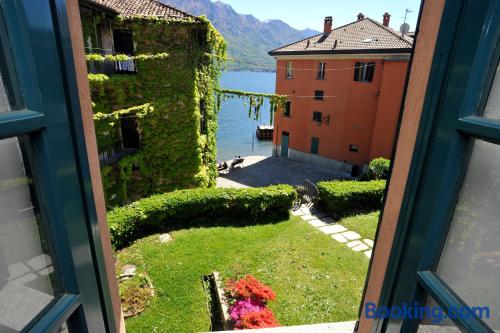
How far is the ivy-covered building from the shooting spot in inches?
469

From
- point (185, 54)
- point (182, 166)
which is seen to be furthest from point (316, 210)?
point (185, 54)

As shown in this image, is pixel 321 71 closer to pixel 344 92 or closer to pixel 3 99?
pixel 344 92

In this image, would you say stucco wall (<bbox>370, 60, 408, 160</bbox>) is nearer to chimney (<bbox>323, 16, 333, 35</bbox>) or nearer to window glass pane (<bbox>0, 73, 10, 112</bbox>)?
chimney (<bbox>323, 16, 333, 35</bbox>)

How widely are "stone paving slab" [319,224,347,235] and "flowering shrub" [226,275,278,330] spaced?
5.36m

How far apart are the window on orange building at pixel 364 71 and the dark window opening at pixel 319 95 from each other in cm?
287

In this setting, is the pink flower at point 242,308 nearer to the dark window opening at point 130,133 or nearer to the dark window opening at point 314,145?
the dark window opening at point 130,133

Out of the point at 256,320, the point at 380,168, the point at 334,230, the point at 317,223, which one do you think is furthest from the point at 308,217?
the point at 256,320

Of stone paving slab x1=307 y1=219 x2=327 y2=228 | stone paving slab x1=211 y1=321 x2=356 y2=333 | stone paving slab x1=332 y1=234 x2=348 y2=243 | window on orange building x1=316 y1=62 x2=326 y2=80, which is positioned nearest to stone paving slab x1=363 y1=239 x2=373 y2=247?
stone paving slab x1=332 y1=234 x2=348 y2=243

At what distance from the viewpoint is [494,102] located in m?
0.96

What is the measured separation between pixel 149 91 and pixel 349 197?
10.5m

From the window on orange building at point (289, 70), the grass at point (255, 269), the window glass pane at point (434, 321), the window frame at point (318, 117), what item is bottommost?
the grass at point (255, 269)

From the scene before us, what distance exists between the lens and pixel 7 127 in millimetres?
841

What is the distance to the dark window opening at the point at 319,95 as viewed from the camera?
23506 mm

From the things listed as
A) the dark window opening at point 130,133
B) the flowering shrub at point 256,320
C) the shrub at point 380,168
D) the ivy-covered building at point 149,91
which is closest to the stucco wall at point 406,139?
the flowering shrub at point 256,320
